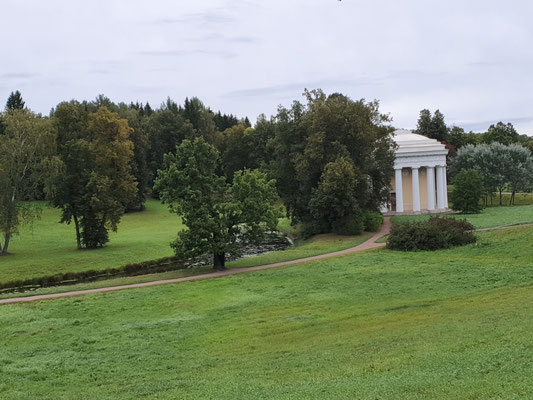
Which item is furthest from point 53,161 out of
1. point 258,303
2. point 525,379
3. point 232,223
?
point 525,379

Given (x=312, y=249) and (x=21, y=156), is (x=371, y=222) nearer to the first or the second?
(x=312, y=249)

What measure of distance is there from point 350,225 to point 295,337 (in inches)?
1412

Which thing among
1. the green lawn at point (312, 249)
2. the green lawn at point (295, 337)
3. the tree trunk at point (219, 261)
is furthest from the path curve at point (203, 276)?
the green lawn at point (295, 337)

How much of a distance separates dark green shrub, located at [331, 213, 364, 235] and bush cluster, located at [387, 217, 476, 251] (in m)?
11.7

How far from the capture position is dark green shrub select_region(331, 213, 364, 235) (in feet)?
179

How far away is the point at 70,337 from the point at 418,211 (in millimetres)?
62139

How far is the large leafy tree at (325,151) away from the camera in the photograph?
56.0 m

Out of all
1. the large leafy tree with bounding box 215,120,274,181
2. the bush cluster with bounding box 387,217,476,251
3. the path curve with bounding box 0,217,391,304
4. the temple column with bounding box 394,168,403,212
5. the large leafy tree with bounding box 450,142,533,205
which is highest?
the large leafy tree with bounding box 215,120,274,181

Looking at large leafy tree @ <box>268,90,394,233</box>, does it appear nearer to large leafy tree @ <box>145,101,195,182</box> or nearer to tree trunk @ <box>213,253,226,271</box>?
tree trunk @ <box>213,253,226,271</box>

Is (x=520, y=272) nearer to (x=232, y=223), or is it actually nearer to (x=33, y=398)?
(x=232, y=223)

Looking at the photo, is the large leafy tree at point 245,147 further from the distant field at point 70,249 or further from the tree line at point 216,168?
the tree line at point 216,168

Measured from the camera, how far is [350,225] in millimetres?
54625

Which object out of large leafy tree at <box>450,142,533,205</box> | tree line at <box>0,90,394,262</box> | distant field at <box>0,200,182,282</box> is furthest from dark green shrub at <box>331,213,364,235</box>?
large leafy tree at <box>450,142,533,205</box>

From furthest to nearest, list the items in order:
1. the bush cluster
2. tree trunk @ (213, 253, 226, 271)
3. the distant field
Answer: the distant field → the bush cluster → tree trunk @ (213, 253, 226, 271)
